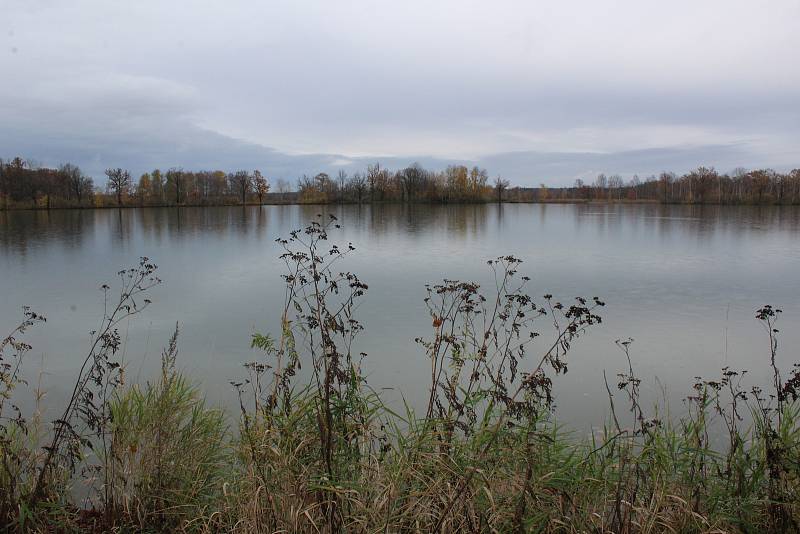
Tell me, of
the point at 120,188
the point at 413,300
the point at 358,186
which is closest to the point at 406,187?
the point at 358,186

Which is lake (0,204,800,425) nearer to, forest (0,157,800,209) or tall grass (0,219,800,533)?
tall grass (0,219,800,533)

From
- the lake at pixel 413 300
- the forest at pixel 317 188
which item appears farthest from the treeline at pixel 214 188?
the lake at pixel 413 300

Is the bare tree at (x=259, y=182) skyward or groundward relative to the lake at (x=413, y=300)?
skyward

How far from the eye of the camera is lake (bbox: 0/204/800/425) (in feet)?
19.0

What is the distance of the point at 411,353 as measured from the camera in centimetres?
629

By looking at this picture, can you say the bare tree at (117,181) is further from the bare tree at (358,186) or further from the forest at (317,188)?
the bare tree at (358,186)

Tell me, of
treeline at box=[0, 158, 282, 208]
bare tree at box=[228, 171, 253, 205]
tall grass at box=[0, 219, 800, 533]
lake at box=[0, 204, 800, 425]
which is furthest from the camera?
bare tree at box=[228, 171, 253, 205]

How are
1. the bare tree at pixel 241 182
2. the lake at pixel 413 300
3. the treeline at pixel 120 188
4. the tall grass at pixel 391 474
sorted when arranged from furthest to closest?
the bare tree at pixel 241 182 < the treeline at pixel 120 188 < the lake at pixel 413 300 < the tall grass at pixel 391 474

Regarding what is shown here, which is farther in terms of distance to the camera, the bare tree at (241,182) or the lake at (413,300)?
the bare tree at (241,182)

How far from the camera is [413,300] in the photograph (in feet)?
29.9

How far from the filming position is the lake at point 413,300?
580 centimetres

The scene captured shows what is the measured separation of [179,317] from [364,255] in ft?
25.5

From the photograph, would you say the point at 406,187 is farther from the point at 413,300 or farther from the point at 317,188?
the point at 413,300

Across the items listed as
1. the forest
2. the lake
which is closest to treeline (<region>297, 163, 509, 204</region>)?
the forest
